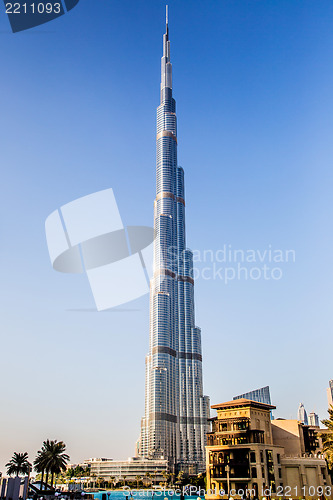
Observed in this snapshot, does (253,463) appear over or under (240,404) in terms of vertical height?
under

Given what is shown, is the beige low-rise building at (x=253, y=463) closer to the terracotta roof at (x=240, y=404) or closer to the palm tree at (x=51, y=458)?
the terracotta roof at (x=240, y=404)

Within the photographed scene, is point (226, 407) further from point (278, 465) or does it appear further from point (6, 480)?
point (6, 480)

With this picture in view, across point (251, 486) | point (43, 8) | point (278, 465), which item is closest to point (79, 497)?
point (251, 486)

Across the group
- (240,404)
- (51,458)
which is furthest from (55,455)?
(240,404)

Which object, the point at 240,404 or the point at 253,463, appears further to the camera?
the point at 240,404

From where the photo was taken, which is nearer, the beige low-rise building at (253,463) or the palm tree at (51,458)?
the beige low-rise building at (253,463)

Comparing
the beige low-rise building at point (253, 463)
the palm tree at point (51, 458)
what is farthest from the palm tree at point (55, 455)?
the beige low-rise building at point (253, 463)

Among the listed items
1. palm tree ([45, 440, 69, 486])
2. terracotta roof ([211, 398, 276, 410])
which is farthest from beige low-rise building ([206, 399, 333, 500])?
palm tree ([45, 440, 69, 486])

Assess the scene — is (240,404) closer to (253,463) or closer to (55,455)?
(253,463)

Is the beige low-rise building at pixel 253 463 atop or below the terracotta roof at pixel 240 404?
below

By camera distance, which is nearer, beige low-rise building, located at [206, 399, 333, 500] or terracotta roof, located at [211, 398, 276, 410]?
beige low-rise building, located at [206, 399, 333, 500]

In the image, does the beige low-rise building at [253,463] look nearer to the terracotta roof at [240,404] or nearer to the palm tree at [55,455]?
the terracotta roof at [240,404]

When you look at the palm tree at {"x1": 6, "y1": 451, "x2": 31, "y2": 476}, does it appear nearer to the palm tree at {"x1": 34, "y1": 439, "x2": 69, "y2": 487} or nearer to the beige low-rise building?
the palm tree at {"x1": 34, "y1": 439, "x2": 69, "y2": 487}

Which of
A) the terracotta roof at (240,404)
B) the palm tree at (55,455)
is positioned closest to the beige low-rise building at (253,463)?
the terracotta roof at (240,404)
